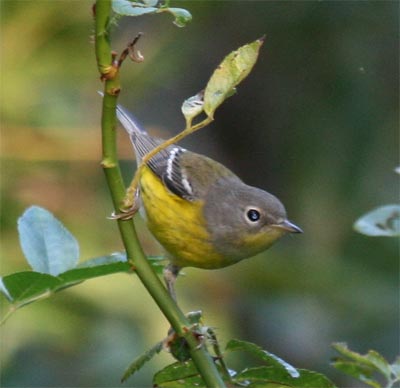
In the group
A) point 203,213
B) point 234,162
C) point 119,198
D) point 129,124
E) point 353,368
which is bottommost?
point 234,162

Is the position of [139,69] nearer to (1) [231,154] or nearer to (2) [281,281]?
(2) [281,281]

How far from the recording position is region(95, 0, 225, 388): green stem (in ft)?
4.02

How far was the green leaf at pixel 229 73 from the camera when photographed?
4.06 ft

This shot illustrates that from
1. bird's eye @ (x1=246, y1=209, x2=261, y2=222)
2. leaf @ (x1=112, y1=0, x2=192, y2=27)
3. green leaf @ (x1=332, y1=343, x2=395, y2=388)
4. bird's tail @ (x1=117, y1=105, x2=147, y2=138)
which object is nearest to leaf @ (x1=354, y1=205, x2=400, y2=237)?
green leaf @ (x1=332, y1=343, x2=395, y2=388)

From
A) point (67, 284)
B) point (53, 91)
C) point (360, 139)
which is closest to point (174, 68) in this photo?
point (53, 91)

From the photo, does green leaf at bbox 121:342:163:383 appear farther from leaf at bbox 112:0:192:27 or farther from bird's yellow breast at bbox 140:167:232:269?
bird's yellow breast at bbox 140:167:232:269

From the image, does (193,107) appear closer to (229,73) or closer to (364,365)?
(229,73)

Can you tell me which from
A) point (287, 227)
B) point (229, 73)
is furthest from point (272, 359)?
point (287, 227)

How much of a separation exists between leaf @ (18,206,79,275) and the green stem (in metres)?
0.24

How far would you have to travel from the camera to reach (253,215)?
315 cm

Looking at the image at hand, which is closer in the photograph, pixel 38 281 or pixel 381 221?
pixel 38 281

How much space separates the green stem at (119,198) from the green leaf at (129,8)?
29 millimetres

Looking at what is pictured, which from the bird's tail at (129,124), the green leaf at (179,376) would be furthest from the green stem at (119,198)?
the bird's tail at (129,124)

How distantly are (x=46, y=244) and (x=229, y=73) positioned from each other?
1.66 ft
